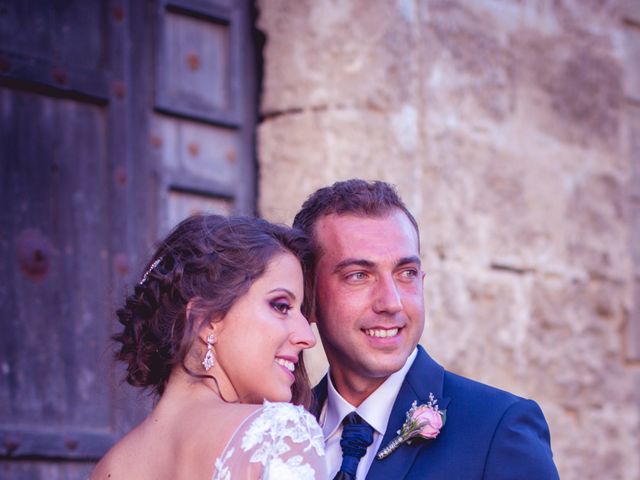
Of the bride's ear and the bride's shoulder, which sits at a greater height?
the bride's ear

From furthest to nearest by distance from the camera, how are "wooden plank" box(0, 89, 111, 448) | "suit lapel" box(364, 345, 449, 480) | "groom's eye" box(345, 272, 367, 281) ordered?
"wooden plank" box(0, 89, 111, 448) < "groom's eye" box(345, 272, 367, 281) < "suit lapel" box(364, 345, 449, 480)

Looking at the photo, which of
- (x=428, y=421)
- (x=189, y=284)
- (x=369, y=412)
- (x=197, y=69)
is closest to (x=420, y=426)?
(x=428, y=421)

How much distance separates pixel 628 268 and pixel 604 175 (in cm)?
43

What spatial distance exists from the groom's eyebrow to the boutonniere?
0.40m

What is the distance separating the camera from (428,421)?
10.6ft

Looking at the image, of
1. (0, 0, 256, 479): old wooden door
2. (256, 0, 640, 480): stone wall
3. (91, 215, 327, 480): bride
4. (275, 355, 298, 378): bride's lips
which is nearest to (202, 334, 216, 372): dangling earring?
(91, 215, 327, 480): bride

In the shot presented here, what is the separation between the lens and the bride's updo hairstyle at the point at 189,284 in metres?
3.01

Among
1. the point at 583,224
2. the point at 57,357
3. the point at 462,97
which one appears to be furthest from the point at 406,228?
the point at 583,224

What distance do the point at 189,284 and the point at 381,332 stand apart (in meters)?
0.60

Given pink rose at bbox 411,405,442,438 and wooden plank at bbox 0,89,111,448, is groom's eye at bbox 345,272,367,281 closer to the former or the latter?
pink rose at bbox 411,405,442,438

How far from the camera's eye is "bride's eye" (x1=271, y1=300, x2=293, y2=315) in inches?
121

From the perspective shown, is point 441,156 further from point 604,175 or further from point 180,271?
point 180,271

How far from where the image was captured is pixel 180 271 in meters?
3.08

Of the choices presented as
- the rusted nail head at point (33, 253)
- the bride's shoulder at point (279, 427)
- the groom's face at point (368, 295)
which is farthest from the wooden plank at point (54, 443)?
the bride's shoulder at point (279, 427)
